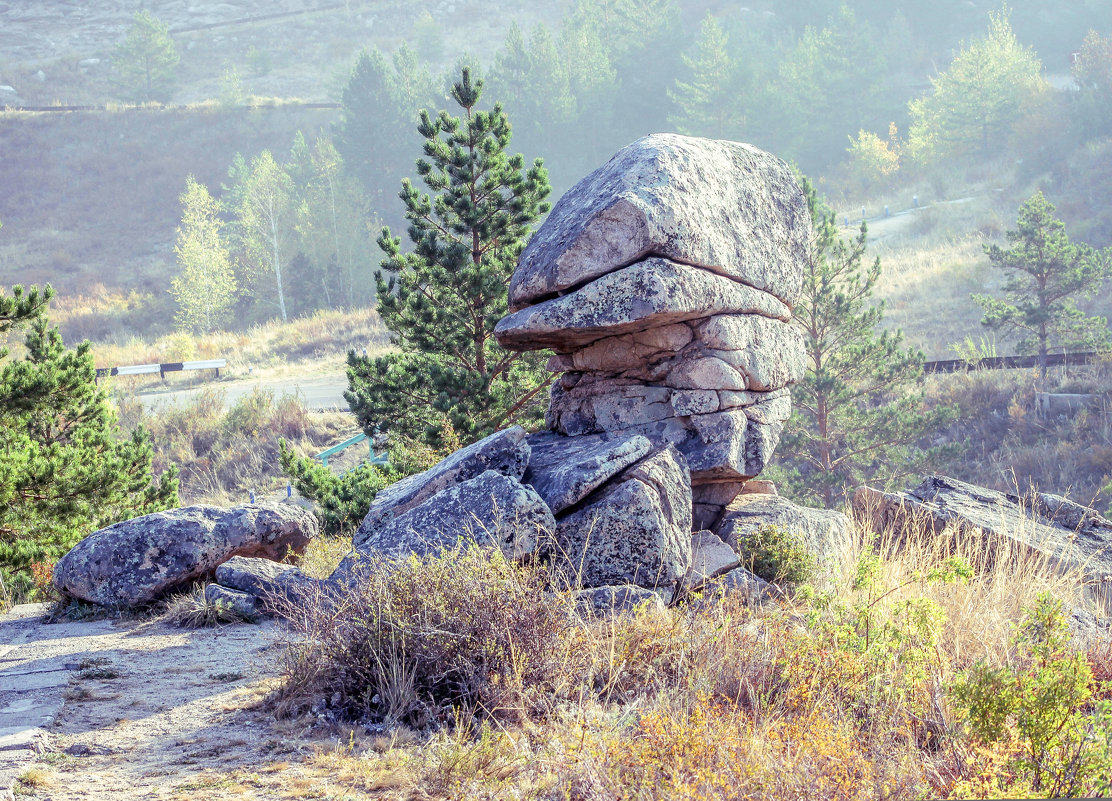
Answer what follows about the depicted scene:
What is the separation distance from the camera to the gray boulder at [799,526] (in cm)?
767

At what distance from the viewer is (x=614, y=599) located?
595cm

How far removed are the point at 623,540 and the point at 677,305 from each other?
2.09 m

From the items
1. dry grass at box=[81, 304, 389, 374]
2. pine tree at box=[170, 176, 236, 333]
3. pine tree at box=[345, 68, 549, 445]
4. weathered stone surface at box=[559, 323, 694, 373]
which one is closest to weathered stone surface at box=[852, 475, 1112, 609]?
weathered stone surface at box=[559, 323, 694, 373]

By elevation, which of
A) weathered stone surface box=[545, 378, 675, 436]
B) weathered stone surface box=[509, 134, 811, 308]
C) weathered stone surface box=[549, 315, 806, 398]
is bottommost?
weathered stone surface box=[545, 378, 675, 436]

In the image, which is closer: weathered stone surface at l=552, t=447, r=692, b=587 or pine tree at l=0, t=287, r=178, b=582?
weathered stone surface at l=552, t=447, r=692, b=587

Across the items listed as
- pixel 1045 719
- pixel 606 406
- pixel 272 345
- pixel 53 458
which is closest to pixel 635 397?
pixel 606 406

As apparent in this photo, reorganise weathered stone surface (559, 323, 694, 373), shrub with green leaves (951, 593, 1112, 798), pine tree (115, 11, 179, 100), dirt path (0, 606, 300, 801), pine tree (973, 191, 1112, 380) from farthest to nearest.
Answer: pine tree (115, 11, 179, 100) → pine tree (973, 191, 1112, 380) → weathered stone surface (559, 323, 694, 373) → dirt path (0, 606, 300, 801) → shrub with green leaves (951, 593, 1112, 798)

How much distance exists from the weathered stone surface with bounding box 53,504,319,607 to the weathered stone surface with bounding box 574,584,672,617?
14.0 ft

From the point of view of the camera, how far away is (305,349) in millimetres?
36250

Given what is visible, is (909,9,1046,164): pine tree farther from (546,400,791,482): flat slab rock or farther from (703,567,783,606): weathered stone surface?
(703,567,783,606): weathered stone surface

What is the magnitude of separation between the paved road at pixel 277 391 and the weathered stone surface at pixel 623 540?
18584 millimetres

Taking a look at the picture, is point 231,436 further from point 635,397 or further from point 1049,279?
point 1049,279

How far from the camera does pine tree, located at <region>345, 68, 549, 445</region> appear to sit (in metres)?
12.1

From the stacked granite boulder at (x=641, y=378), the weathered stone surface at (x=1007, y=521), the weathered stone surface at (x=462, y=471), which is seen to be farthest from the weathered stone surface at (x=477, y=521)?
the weathered stone surface at (x=1007, y=521)
